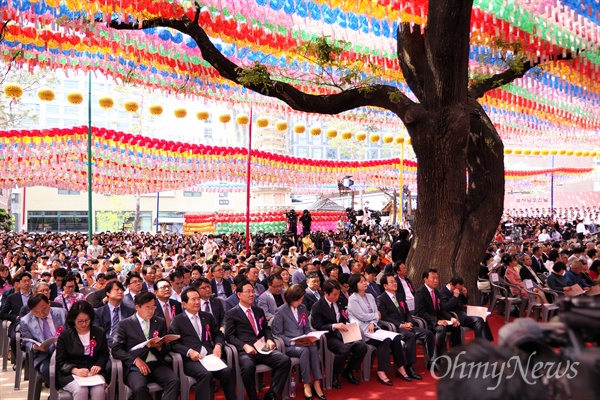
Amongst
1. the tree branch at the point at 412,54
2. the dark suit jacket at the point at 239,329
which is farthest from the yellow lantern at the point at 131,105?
the dark suit jacket at the point at 239,329

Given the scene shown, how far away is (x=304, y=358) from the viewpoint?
6410 millimetres

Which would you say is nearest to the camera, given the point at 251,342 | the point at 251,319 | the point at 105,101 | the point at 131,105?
the point at 251,342

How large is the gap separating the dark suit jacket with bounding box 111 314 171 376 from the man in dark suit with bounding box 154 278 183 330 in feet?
2.79

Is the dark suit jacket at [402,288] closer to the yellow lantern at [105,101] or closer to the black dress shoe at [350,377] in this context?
the black dress shoe at [350,377]

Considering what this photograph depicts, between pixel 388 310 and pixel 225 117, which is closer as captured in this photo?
pixel 388 310

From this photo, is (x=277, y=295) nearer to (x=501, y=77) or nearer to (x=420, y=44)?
(x=420, y=44)

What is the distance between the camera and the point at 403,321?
25.8 feet

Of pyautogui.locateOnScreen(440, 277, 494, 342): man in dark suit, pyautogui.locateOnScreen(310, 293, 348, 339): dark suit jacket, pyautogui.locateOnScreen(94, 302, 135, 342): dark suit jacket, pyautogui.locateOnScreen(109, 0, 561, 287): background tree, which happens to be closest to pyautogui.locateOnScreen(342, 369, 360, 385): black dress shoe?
pyautogui.locateOnScreen(310, 293, 348, 339): dark suit jacket

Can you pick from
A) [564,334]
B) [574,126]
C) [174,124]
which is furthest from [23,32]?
[174,124]

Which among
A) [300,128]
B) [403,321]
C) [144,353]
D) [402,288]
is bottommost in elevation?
[403,321]

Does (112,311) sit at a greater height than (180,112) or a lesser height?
lesser

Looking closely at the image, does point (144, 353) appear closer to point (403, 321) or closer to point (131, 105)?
point (403, 321)

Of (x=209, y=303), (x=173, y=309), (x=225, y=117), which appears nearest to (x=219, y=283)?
(x=209, y=303)

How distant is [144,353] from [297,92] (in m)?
4.82
